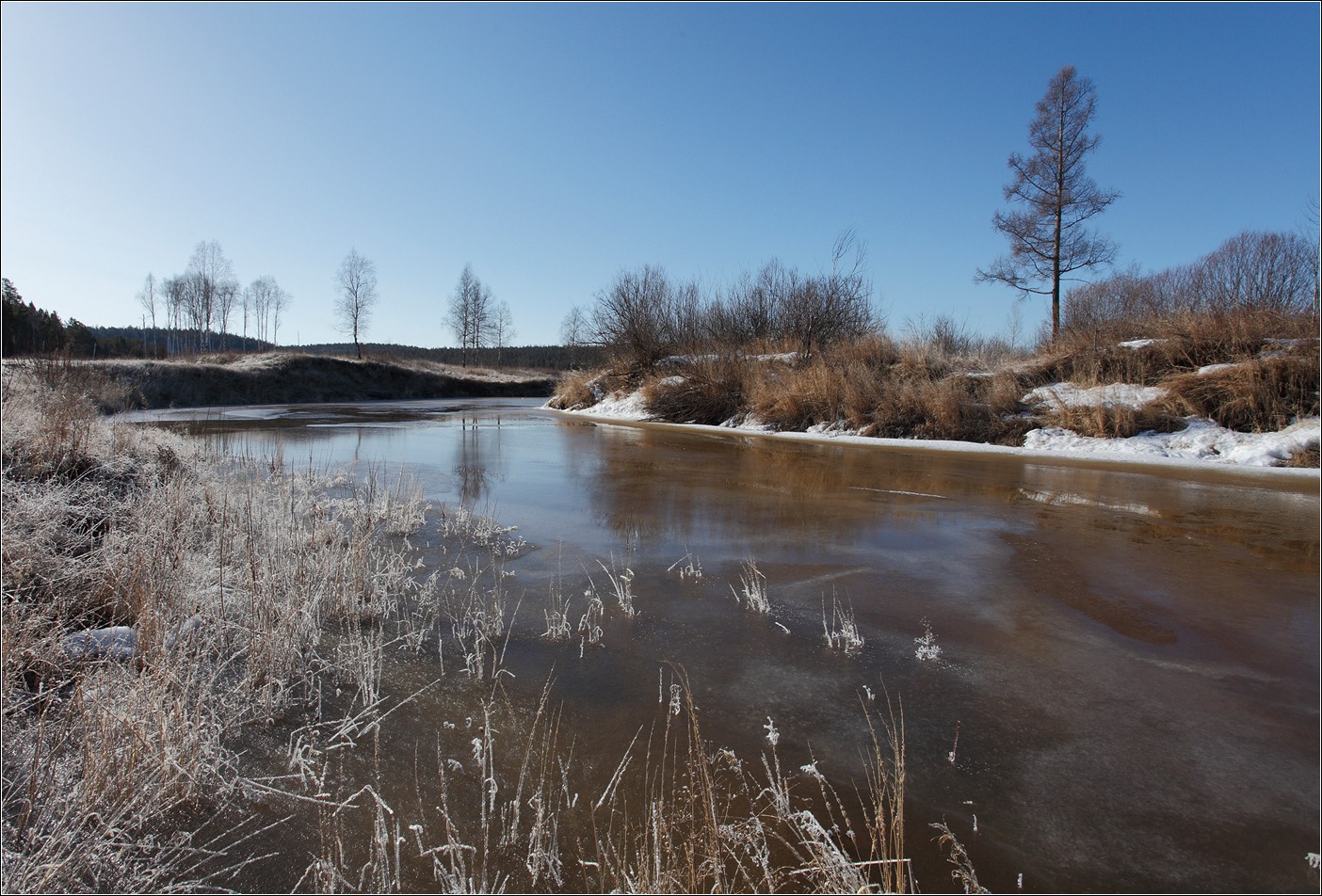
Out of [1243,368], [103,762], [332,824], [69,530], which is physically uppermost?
[1243,368]

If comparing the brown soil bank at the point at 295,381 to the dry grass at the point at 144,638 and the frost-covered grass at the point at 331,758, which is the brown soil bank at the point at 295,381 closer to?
the dry grass at the point at 144,638

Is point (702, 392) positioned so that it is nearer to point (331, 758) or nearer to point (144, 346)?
point (331, 758)

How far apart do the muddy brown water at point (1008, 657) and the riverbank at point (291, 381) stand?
18785 mm

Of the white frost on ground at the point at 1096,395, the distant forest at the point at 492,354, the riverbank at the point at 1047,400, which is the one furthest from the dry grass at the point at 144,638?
the distant forest at the point at 492,354

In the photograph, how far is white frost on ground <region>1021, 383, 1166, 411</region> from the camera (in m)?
12.0

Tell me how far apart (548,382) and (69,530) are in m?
50.4

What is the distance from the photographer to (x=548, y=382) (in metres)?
54.4

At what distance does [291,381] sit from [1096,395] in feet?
135

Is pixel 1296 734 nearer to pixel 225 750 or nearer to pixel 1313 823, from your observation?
pixel 1313 823

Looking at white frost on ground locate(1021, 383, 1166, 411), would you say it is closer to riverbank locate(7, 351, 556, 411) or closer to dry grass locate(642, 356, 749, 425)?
dry grass locate(642, 356, 749, 425)

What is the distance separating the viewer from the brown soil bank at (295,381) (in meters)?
31.3

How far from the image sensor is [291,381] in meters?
39.6

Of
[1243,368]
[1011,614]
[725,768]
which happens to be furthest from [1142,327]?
[725,768]

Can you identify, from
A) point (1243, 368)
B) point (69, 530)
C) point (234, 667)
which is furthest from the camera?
point (1243, 368)
